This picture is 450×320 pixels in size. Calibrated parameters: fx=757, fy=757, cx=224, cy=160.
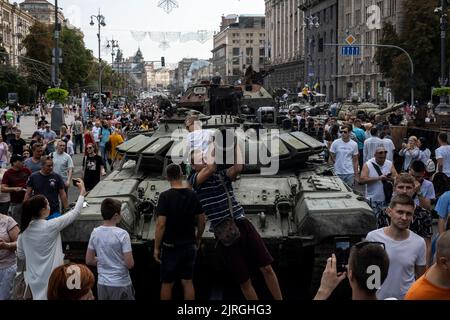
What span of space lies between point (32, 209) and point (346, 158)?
7379 mm

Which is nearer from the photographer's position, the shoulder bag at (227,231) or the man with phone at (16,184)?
the shoulder bag at (227,231)

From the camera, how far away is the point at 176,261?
6.82m

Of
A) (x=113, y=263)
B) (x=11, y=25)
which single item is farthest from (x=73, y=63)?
(x=113, y=263)

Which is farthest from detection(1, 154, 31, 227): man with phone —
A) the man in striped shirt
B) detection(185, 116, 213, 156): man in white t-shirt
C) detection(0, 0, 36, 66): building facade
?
detection(0, 0, 36, 66): building facade

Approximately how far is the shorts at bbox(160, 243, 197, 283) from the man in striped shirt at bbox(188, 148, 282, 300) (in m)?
0.29

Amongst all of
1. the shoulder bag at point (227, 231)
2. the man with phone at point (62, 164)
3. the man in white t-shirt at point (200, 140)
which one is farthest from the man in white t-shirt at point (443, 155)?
the shoulder bag at point (227, 231)

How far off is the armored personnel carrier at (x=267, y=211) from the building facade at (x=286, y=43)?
77934 mm

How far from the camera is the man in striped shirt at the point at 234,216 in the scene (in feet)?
22.0

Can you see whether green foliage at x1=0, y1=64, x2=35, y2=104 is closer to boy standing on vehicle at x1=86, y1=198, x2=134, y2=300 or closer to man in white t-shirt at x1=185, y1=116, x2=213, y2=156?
man in white t-shirt at x1=185, y1=116, x2=213, y2=156

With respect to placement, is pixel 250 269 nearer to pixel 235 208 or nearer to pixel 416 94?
pixel 235 208

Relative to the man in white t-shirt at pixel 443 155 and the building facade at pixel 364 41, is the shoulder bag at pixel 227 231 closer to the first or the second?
the man in white t-shirt at pixel 443 155

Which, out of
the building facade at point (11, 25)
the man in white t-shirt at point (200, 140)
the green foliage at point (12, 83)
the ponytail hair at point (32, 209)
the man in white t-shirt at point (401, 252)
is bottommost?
the man in white t-shirt at point (401, 252)

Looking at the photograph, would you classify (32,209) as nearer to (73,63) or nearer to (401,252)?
(401,252)

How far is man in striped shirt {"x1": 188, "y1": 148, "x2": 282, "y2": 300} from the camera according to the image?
22.0ft
